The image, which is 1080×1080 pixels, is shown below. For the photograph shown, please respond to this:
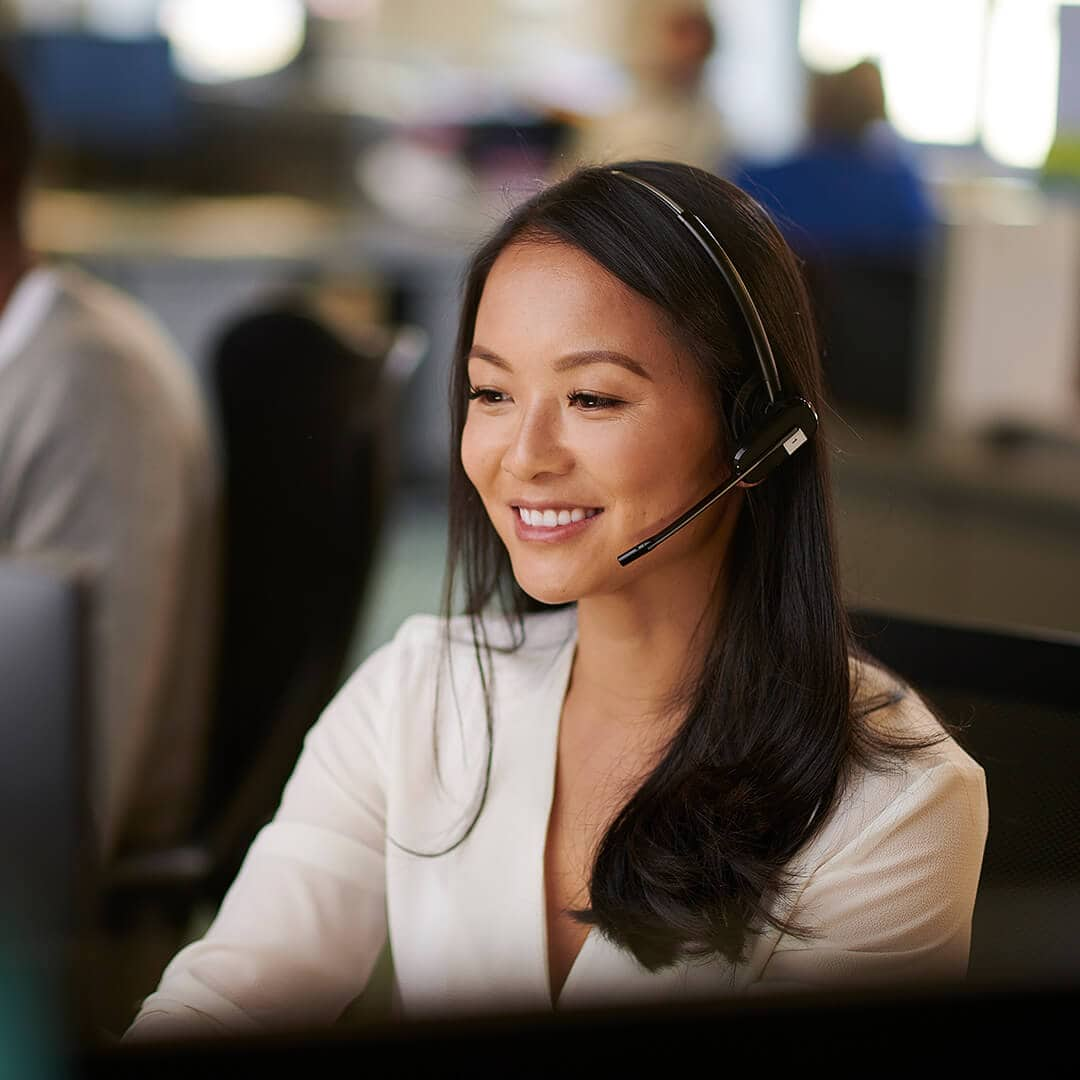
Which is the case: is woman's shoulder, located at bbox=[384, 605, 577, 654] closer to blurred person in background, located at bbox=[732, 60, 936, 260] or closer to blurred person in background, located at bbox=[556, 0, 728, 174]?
blurred person in background, located at bbox=[732, 60, 936, 260]

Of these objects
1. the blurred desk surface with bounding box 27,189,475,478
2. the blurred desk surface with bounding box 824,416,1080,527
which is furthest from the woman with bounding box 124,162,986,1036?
the blurred desk surface with bounding box 27,189,475,478

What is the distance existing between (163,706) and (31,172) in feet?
2.08

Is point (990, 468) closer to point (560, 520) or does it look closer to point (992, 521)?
point (992, 521)

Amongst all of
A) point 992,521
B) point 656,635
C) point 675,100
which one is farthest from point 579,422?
point 675,100

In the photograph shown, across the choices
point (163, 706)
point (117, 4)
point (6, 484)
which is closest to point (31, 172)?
point (6, 484)

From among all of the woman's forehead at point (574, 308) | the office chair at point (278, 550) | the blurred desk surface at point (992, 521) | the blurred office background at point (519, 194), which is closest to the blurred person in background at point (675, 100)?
the blurred office background at point (519, 194)

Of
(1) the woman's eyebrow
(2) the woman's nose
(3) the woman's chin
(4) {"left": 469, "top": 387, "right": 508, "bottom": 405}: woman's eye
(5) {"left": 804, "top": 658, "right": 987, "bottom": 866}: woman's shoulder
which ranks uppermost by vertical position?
(1) the woman's eyebrow

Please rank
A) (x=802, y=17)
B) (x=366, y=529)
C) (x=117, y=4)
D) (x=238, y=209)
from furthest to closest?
(x=802, y=17) < (x=117, y=4) < (x=238, y=209) < (x=366, y=529)

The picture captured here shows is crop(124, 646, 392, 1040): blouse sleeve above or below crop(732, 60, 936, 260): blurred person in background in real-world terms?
below

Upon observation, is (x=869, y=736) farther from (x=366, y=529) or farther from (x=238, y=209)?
(x=238, y=209)

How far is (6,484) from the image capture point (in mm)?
1534

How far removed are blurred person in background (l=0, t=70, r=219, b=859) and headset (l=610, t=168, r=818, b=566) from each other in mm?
808

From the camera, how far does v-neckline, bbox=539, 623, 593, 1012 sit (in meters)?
0.83

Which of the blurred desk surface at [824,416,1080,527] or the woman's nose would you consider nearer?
the woman's nose
